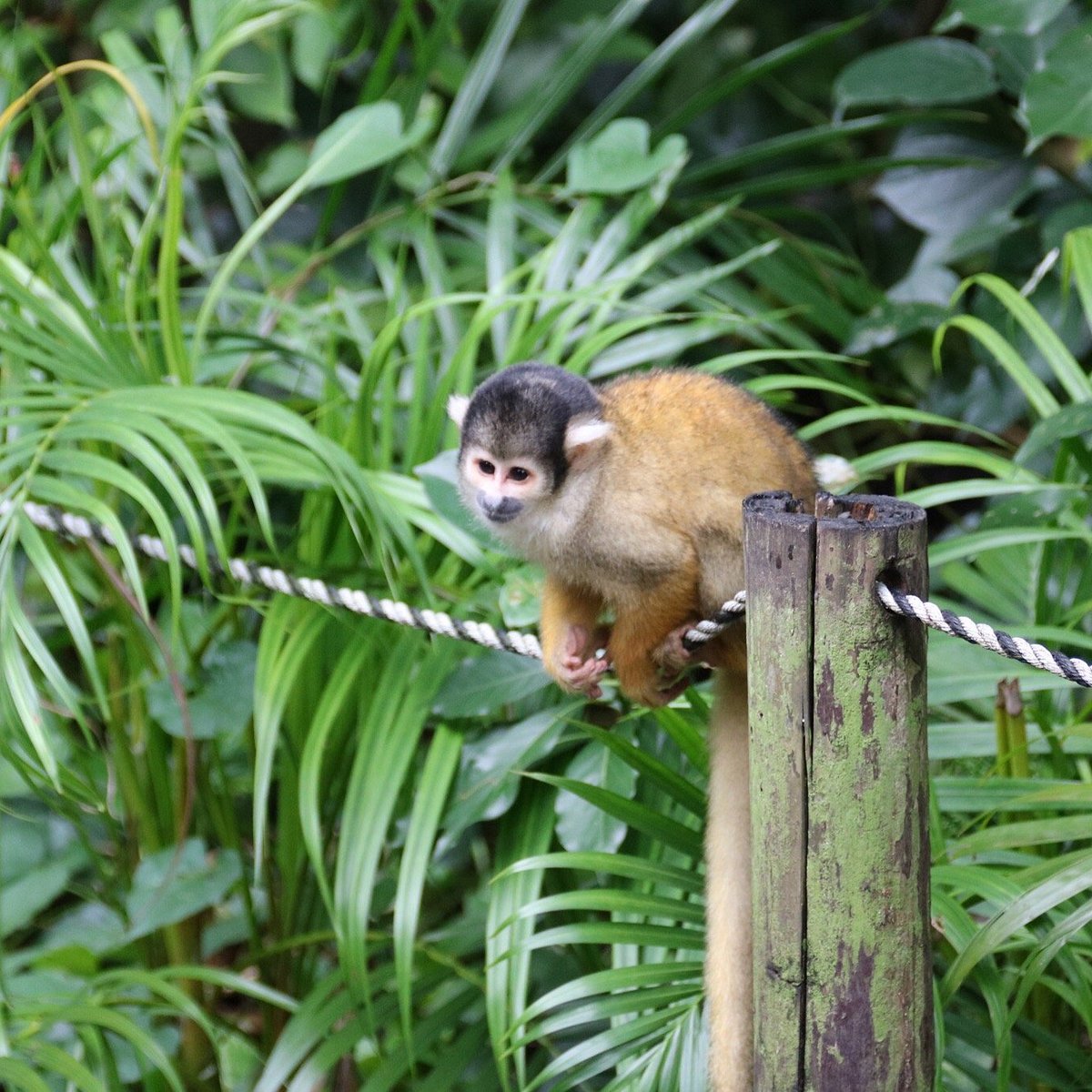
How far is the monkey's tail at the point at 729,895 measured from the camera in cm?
141

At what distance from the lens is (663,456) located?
1712 mm

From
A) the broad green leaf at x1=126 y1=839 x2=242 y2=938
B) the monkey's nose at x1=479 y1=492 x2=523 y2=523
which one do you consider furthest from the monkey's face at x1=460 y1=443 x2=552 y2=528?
the broad green leaf at x1=126 y1=839 x2=242 y2=938

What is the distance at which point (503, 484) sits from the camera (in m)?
1.76

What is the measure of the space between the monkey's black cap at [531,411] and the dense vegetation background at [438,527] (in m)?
0.27

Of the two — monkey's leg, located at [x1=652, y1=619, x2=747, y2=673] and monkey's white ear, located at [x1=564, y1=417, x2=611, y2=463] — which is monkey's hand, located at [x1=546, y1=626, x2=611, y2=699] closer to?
monkey's leg, located at [x1=652, y1=619, x2=747, y2=673]

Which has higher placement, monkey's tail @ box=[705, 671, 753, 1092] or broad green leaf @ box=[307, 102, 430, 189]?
broad green leaf @ box=[307, 102, 430, 189]

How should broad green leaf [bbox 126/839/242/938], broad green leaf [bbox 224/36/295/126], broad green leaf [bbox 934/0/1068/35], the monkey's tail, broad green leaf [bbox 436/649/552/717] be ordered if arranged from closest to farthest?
the monkey's tail → broad green leaf [bbox 436/649/552/717] → broad green leaf [bbox 126/839/242/938] → broad green leaf [bbox 934/0/1068/35] → broad green leaf [bbox 224/36/295/126]

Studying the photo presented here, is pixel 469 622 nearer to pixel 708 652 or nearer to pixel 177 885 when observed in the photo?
pixel 708 652

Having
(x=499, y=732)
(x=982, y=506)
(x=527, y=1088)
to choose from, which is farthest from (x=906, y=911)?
(x=982, y=506)

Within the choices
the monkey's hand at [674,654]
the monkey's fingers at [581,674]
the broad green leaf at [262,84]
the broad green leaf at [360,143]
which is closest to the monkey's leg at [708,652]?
the monkey's hand at [674,654]

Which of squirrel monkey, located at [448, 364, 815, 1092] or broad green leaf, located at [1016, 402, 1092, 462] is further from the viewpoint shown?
broad green leaf, located at [1016, 402, 1092, 462]

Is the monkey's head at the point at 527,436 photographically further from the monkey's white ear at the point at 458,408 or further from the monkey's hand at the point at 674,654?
the monkey's hand at the point at 674,654

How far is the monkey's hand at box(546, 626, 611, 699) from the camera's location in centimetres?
177

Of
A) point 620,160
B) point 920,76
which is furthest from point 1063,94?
point 620,160
